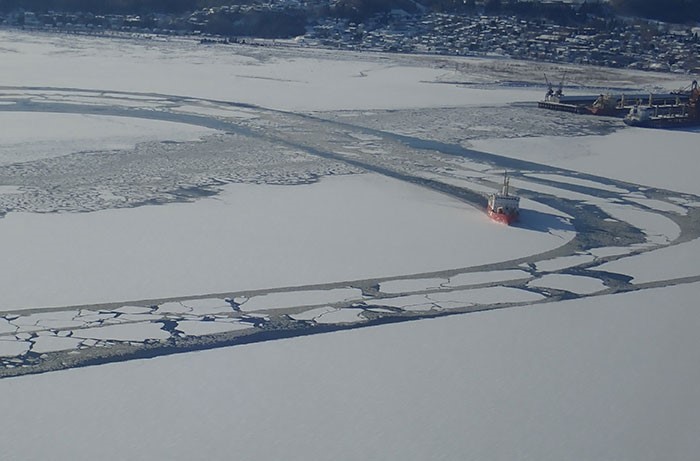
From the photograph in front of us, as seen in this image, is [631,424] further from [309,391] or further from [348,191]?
[348,191]

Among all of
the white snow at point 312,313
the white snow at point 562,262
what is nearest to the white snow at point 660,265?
the white snow at point 562,262

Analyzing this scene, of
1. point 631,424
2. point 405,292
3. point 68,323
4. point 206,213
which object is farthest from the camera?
point 206,213

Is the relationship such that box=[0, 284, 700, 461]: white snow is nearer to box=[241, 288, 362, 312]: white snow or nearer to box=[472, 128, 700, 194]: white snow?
box=[241, 288, 362, 312]: white snow

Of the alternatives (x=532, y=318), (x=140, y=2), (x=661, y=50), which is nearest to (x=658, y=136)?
(x=532, y=318)

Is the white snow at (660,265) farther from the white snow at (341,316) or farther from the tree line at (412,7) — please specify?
the tree line at (412,7)

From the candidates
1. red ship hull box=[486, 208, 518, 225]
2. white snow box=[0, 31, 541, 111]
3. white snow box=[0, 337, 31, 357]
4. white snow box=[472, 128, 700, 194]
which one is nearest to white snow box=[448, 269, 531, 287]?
red ship hull box=[486, 208, 518, 225]

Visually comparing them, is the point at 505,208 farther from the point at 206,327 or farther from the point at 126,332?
the point at 126,332
